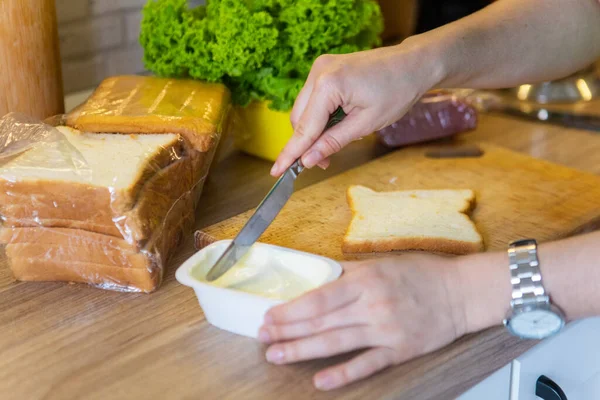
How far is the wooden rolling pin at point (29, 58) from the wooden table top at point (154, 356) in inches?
14.6

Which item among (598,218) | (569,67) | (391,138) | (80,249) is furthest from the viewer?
(391,138)

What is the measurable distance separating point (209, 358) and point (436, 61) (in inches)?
26.4

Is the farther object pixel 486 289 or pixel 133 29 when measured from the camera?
pixel 133 29

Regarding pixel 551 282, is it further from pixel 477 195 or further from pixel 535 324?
pixel 477 195

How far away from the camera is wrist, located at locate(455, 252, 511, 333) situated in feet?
3.39

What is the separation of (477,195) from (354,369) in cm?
66

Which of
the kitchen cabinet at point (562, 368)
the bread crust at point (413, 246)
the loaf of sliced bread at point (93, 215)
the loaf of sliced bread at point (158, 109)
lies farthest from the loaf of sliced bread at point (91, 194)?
the kitchen cabinet at point (562, 368)

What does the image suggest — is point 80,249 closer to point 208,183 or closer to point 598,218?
point 208,183

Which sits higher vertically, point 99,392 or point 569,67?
point 569,67

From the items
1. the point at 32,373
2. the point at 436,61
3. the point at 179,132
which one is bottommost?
the point at 32,373

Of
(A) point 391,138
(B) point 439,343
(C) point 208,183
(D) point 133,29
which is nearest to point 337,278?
(B) point 439,343

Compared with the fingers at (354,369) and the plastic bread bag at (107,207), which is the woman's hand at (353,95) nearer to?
the plastic bread bag at (107,207)

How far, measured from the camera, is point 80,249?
1161mm

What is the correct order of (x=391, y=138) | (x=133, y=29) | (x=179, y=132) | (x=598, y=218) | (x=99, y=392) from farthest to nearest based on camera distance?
(x=133, y=29), (x=391, y=138), (x=598, y=218), (x=179, y=132), (x=99, y=392)
